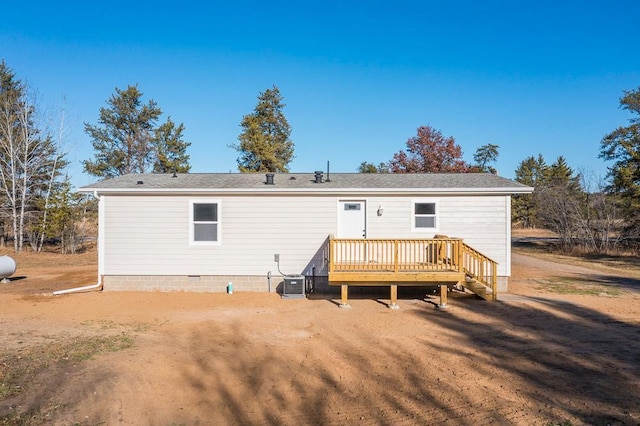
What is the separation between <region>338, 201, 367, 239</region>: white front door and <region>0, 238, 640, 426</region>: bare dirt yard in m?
2.05

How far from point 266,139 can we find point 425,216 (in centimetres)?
2008

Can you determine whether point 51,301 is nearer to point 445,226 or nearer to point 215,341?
point 215,341

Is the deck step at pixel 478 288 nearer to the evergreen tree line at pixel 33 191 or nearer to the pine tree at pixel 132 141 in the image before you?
the evergreen tree line at pixel 33 191

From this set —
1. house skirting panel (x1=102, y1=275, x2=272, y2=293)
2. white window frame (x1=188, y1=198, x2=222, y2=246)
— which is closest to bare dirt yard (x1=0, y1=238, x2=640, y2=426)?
house skirting panel (x1=102, y1=275, x2=272, y2=293)

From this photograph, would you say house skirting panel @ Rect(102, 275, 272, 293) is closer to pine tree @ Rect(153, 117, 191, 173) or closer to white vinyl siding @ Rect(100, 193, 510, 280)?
white vinyl siding @ Rect(100, 193, 510, 280)

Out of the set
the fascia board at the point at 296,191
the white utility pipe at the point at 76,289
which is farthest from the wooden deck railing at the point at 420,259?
the white utility pipe at the point at 76,289

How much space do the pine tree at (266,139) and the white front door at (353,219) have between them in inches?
695

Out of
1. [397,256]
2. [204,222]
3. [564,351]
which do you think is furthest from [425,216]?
[204,222]

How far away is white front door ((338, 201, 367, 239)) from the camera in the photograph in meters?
11.5

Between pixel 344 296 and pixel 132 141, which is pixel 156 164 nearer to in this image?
pixel 132 141

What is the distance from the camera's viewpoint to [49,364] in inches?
223

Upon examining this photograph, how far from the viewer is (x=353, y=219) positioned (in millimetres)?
11562

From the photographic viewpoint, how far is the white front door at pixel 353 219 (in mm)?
11547

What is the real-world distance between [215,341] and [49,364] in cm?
246
